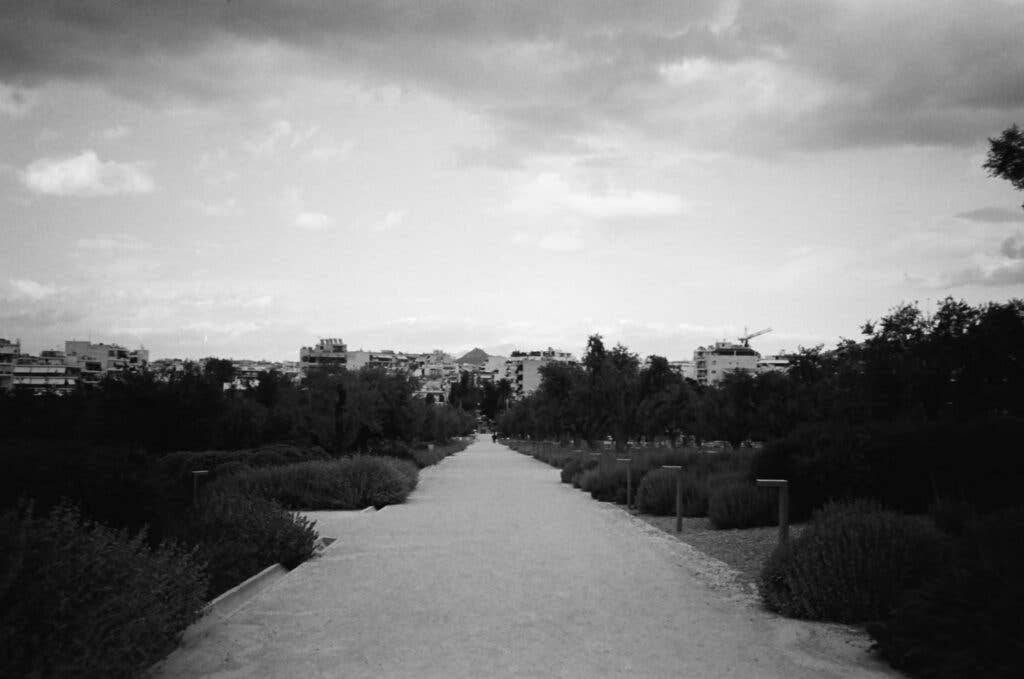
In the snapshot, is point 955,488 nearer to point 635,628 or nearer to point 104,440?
point 635,628

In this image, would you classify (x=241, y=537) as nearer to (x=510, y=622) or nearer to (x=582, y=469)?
(x=510, y=622)

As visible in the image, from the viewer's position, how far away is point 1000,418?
604 inches

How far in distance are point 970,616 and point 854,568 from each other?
226 cm

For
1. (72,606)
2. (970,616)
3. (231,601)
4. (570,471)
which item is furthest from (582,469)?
(72,606)

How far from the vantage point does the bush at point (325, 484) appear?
66.4 ft

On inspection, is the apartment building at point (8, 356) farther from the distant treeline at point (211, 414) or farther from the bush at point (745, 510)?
the bush at point (745, 510)

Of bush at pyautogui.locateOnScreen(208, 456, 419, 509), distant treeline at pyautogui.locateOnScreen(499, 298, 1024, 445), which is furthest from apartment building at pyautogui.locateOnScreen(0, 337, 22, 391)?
bush at pyautogui.locateOnScreen(208, 456, 419, 509)

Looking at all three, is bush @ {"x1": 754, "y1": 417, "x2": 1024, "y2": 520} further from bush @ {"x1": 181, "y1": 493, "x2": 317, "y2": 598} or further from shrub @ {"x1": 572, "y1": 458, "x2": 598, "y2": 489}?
shrub @ {"x1": 572, "y1": 458, "x2": 598, "y2": 489}

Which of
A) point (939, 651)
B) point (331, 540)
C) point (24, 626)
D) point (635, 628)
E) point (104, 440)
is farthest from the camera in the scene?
point (104, 440)

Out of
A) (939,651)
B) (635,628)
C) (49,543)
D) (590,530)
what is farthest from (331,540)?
(939,651)

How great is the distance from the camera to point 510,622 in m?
8.05

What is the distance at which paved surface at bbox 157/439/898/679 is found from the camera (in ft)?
21.5

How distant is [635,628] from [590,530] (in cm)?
793

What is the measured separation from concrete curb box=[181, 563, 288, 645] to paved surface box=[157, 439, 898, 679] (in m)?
0.14
